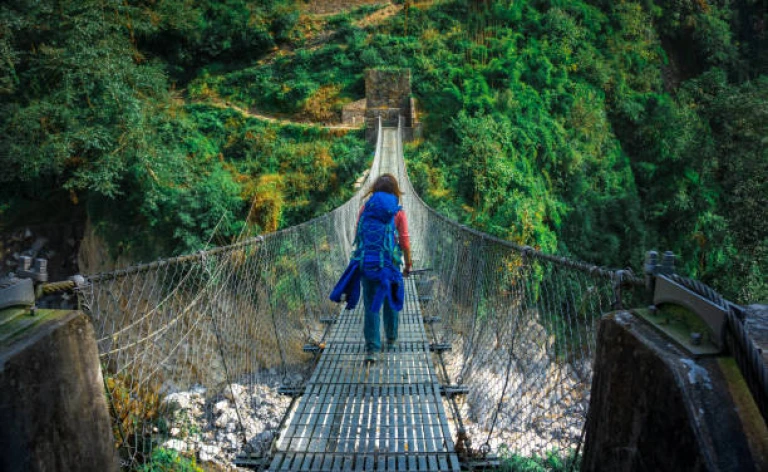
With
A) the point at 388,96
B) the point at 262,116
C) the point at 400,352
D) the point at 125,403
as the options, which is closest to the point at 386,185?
the point at 400,352

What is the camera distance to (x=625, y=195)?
10.1 m

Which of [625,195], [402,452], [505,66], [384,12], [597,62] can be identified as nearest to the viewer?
[402,452]

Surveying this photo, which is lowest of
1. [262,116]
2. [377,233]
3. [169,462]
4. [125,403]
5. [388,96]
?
[169,462]

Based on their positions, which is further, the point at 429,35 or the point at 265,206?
the point at 429,35

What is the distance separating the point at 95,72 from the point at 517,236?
25.6 feet

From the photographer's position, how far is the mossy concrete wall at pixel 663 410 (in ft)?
1.59

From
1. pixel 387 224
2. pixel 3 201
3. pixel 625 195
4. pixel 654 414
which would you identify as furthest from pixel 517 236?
pixel 3 201

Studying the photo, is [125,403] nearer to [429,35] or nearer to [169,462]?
[169,462]

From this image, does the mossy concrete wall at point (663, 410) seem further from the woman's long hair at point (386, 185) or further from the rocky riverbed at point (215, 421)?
the rocky riverbed at point (215, 421)

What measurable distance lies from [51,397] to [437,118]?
10.7 metres

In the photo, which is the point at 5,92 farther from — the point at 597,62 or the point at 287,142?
the point at 597,62

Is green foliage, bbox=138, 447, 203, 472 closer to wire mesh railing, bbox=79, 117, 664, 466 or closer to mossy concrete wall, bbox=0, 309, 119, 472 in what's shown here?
wire mesh railing, bbox=79, 117, 664, 466

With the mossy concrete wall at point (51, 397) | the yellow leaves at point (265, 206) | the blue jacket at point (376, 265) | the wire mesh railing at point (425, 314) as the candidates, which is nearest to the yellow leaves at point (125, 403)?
the wire mesh railing at point (425, 314)

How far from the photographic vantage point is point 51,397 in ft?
2.22
